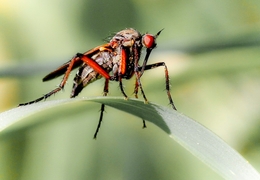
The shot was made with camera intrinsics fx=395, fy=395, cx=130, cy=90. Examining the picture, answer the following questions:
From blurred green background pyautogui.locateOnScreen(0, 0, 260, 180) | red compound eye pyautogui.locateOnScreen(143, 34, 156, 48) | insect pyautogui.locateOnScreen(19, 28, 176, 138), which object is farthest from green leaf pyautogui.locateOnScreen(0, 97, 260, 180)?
blurred green background pyautogui.locateOnScreen(0, 0, 260, 180)

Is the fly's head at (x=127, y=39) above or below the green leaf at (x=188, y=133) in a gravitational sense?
above

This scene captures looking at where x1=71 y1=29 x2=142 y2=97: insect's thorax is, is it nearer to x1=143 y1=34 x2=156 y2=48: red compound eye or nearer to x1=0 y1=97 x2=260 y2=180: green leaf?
x1=143 y1=34 x2=156 y2=48: red compound eye

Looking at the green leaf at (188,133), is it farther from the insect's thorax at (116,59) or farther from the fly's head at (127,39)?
the fly's head at (127,39)

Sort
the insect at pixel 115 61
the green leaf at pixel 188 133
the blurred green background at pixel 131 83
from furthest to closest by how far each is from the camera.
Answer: the blurred green background at pixel 131 83 < the insect at pixel 115 61 < the green leaf at pixel 188 133

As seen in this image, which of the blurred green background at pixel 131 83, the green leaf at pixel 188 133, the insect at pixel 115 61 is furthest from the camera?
the blurred green background at pixel 131 83

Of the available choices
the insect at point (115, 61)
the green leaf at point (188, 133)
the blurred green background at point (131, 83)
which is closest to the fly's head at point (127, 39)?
the insect at point (115, 61)

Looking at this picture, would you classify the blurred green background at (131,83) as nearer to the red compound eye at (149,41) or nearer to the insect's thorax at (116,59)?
the insect's thorax at (116,59)

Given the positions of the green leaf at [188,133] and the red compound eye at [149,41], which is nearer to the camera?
the green leaf at [188,133]
